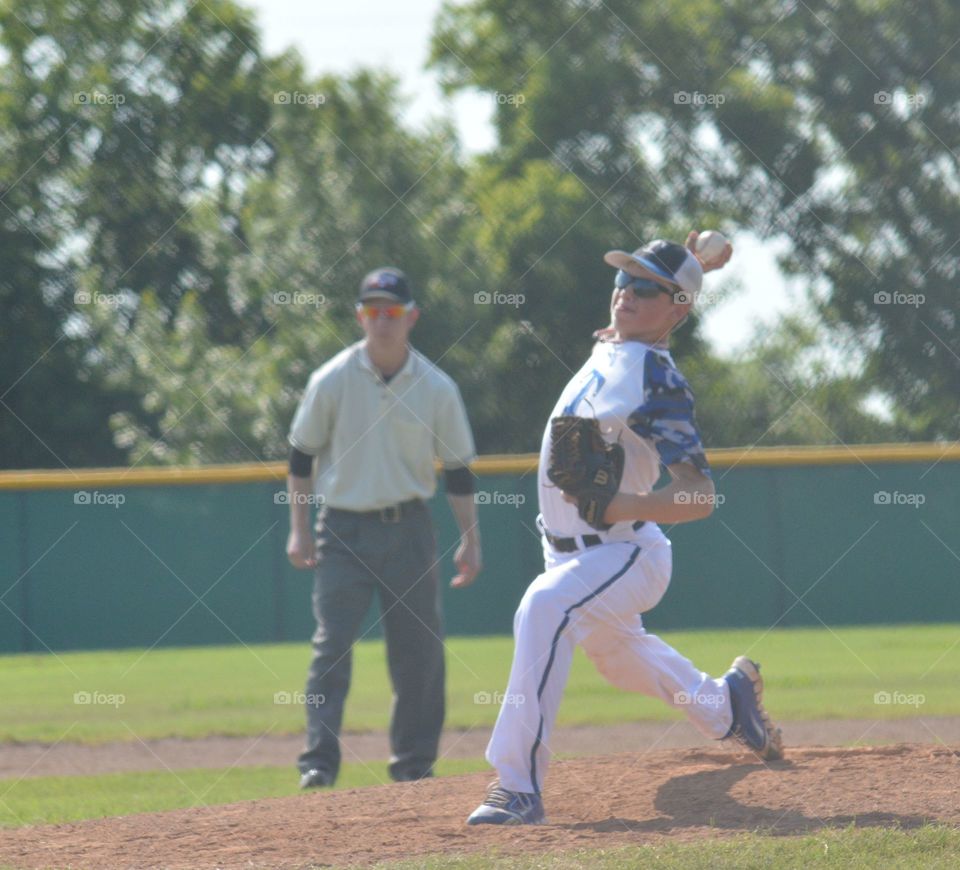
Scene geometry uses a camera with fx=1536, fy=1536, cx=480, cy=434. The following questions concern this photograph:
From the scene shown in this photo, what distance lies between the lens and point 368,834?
4.80m

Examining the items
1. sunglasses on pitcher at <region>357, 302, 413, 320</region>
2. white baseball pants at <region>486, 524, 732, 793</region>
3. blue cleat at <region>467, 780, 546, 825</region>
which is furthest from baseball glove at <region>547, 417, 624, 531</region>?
sunglasses on pitcher at <region>357, 302, 413, 320</region>

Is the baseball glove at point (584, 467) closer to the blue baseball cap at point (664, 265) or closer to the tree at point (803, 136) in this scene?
the blue baseball cap at point (664, 265)

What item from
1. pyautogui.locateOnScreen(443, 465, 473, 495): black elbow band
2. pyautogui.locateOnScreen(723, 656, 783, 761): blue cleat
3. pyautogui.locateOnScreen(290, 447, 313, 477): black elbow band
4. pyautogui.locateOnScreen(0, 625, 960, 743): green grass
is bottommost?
pyautogui.locateOnScreen(0, 625, 960, 743): green grass

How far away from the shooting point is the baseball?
554 centimetres

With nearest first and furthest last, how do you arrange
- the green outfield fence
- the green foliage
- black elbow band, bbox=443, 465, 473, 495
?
black elbow band, bbox=443, 465, 473, 495 → the green outfield fence → the green foliage

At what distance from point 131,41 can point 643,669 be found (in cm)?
2591

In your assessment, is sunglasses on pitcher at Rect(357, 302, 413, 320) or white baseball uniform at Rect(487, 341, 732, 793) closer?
white baseball uniform at Rect(487, 341, 732, 793)

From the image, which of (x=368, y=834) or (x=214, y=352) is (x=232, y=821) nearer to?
(x=368, y=834)

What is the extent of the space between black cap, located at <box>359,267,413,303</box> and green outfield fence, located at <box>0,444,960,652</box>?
5947mm

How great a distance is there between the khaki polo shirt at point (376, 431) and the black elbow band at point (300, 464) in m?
0.04

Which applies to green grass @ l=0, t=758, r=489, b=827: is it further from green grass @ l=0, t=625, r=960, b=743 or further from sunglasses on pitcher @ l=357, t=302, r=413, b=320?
sunglasses on pitcher @ l=357, t=302, r=413, b=320

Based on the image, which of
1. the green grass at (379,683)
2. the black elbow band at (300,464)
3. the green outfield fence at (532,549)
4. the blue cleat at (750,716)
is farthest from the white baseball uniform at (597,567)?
the green outfield fence at (532,549)

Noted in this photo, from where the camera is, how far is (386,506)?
7.05 m

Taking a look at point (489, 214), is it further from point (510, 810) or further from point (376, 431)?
point (510, 810)
